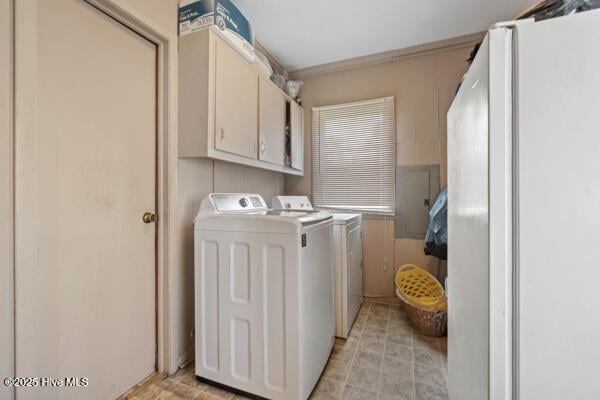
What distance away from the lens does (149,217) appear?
1.51m

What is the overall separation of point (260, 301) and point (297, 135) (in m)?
1.90

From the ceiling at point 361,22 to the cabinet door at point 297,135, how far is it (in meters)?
0.56

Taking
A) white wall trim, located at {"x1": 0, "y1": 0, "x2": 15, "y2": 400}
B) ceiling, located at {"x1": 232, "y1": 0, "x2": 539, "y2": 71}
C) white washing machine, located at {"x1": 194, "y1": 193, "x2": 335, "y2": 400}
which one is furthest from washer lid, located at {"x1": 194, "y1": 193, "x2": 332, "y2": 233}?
ceiling, located at {"x1": 232, "y1": 0, "x2": 539, "y2": 71}

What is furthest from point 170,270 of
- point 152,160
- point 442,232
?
point 442,232

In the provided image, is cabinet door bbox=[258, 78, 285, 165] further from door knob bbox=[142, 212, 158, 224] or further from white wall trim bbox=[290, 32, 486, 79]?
door knob bbox=[142, 212, 158, 224]

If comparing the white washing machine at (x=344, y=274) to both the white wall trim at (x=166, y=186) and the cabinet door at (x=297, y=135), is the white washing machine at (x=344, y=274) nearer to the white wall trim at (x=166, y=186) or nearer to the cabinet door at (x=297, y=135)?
the cabinet door at (x=297, y=135)

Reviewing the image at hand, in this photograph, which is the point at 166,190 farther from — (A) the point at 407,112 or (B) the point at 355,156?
(A) the point at 407,112

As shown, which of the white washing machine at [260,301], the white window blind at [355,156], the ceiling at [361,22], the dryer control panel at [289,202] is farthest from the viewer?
the white window blind at [355,156]

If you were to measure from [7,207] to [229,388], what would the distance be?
1.33 m

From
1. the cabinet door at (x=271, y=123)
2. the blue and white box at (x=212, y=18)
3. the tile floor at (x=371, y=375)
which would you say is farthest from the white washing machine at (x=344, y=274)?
the blue and white box at (x=212, y=18)

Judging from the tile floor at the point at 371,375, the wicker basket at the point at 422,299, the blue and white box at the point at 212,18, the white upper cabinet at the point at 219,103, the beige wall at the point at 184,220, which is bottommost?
the tile floor at the point at 371,375

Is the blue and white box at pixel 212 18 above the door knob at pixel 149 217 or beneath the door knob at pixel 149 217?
above
